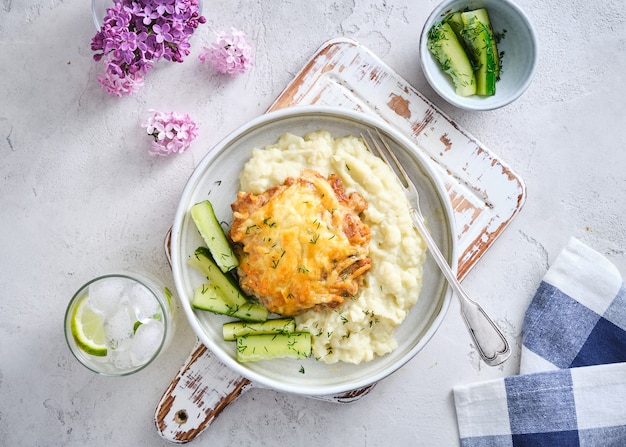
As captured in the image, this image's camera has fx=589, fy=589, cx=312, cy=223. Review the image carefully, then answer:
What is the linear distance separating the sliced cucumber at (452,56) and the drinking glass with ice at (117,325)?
219cm

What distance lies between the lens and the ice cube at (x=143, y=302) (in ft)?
11.1

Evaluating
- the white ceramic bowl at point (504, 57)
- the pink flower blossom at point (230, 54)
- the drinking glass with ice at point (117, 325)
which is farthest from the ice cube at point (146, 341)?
the white ceramic bowl at point (504, 57)

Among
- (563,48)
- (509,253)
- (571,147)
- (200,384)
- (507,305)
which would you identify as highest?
(563,48)

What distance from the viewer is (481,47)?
11.6 ft

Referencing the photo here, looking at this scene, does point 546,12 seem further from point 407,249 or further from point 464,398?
point 464,398

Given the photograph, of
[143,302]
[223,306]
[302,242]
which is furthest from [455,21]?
[143,302]

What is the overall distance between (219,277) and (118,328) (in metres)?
0.66

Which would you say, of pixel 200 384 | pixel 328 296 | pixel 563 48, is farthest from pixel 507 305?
pixel 200 384

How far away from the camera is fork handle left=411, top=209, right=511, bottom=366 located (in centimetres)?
315

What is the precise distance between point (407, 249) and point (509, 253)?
97cm

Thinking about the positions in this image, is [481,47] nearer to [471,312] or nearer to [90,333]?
[471,312]

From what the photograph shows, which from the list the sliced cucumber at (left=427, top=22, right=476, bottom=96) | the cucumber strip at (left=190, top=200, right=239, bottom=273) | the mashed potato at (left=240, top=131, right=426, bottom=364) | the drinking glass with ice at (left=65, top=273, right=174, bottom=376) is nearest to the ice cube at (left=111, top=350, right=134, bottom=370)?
the drinking glass with ice at (left=65, top=273, right=174, bottom=376)

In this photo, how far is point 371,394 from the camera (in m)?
3.76

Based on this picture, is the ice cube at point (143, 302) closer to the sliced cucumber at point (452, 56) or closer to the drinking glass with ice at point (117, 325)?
the drinking glass with ice at point (117, 325)
